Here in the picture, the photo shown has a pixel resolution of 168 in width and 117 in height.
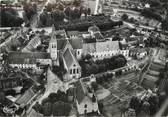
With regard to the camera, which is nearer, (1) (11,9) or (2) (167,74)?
(2) (167,74)

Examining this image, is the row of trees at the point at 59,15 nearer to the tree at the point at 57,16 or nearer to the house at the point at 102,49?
the tree at the point at 57,16

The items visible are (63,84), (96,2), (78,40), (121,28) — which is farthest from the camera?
(96,2)

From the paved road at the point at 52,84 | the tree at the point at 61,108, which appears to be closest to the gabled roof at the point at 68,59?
the paved road at the point at 52,84

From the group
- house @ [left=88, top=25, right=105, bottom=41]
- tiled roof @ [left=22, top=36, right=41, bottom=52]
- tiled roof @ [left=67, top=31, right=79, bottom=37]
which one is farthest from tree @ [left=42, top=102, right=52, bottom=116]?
tiled roof @ [left=67, top=31, right=79, bottom=37]

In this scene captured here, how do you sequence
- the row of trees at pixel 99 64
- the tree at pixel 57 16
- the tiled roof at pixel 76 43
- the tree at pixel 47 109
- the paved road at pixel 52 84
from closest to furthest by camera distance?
the tree at pixel 47 109 → the paved road at pixel 52 84 → the row of trees at pixel 99 64 → the tiled roof at pixel 76 43 → the tree at pixel 57 16

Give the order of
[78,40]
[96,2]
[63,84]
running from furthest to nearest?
[96,2] → [78,40] → [63,84]

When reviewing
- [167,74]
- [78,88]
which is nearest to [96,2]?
[167,74]

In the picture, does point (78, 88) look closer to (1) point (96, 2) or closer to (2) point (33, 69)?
(2) point (33, 69)

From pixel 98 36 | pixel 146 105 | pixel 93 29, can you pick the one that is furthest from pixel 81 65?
pixel 93 29

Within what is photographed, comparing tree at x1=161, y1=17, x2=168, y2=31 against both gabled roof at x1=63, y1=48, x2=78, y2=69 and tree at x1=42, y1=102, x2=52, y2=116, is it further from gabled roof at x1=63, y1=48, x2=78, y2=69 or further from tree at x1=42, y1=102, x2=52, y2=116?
tree at x1=42, y1=102, x2=52, y2=116
